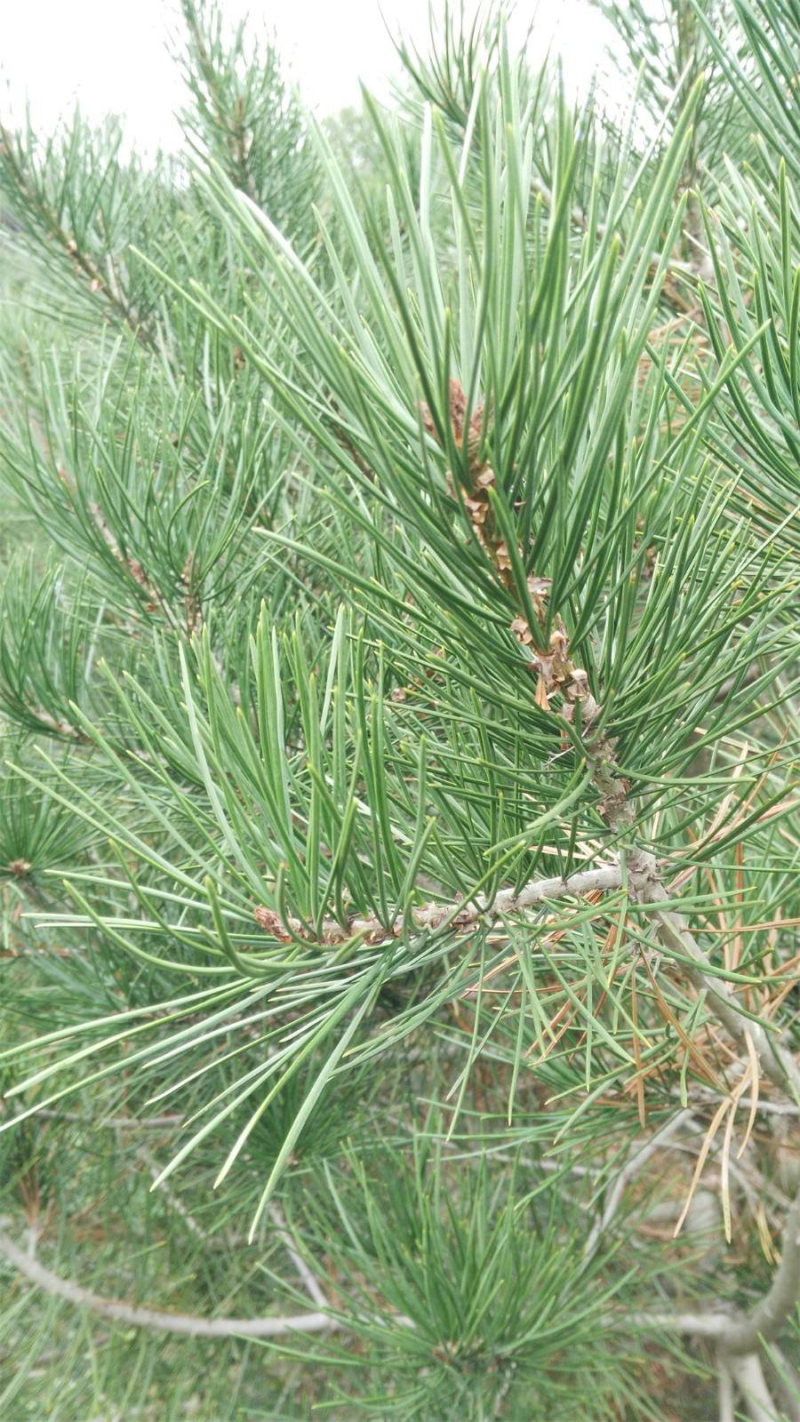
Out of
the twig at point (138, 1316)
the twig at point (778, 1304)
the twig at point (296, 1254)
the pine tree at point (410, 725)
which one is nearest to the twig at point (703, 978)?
the pine tree at point (410, 725)

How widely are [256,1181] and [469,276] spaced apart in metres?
0.61

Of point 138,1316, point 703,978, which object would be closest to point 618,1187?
point 138,1316

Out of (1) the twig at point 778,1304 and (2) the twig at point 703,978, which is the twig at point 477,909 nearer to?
(2) the twig at point 703,978

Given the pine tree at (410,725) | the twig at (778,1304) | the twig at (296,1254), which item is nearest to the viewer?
the pine tree at (410,725)

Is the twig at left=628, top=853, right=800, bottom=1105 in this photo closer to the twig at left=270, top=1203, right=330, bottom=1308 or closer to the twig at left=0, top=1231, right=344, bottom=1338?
the twig at left=270, top=1203, right=330, bottom=1308

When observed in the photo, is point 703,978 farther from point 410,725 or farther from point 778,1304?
point 778,1304

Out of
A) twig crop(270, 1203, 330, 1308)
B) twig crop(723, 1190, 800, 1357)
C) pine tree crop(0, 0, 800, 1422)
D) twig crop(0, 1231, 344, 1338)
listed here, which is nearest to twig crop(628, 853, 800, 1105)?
pine tree crop(0, 0, 800, 1422)

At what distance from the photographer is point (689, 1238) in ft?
2.39

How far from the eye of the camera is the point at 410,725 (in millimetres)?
338

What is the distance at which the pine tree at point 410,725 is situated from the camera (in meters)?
0.21

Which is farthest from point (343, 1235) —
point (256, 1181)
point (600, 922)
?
point (600, 922)

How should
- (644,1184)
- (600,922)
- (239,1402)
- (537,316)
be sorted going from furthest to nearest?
(644,1184), (239,1402), (600,922), (537,316)

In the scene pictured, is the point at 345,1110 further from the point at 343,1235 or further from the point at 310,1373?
the point at 310,1373

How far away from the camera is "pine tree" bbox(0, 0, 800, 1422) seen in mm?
208
